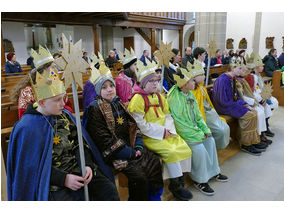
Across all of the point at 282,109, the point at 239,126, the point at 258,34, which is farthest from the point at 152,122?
the point at 258,34

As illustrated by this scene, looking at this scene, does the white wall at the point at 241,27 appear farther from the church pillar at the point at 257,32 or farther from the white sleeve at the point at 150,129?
the white sleeve at the point at 150,129

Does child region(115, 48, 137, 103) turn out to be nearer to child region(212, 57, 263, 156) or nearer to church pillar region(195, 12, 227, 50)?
child region(212, 57, 263, 156)

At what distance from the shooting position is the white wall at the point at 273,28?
35.0ft

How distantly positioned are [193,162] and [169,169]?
413mm

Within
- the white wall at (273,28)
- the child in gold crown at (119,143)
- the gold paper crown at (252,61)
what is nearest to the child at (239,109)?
the gold paper crown at (252,61)

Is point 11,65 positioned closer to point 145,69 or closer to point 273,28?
point 145,69

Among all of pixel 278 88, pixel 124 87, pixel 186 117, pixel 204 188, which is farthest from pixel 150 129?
pixel 278 88

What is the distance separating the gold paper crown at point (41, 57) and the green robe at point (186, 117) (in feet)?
4.82

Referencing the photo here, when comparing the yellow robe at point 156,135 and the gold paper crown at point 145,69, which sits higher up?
the gold paper crown at point 145,69

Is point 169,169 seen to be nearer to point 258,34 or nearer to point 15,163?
point 15,163

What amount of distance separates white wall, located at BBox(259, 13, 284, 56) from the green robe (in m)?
10.0

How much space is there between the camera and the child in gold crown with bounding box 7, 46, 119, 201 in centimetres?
158

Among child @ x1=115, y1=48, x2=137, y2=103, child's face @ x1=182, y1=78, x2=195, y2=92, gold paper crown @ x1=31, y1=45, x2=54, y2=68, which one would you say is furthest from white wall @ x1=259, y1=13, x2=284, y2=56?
gold paper crown @ x1=31, y1=45, x2=54, y2=68

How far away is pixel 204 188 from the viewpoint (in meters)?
2.73
